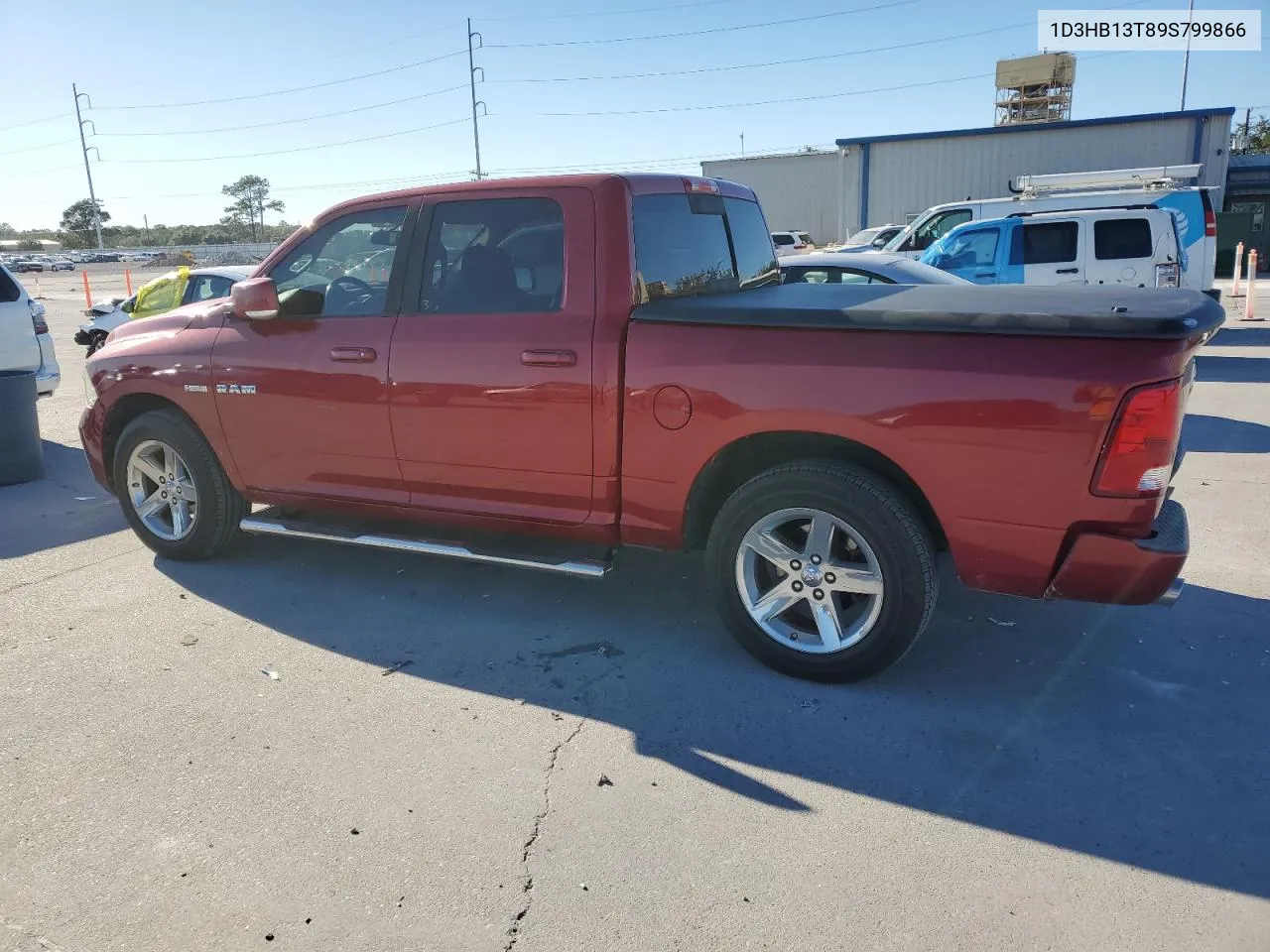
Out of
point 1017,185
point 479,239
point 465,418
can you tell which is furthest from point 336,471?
point 1017,185

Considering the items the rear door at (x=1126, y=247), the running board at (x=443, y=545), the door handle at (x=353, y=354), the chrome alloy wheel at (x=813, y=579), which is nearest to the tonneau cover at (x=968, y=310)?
the chrome alloy wheel at (x=813, y=579)

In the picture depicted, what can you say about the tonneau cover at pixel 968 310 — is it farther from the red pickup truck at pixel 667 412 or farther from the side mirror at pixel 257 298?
the side mirror at pixel 257 298

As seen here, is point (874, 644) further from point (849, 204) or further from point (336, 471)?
point (849, 204)

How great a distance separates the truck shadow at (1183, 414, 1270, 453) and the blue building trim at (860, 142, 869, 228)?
2328cm

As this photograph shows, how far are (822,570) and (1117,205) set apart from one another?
1349 cm

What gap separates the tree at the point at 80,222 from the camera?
3780 inches

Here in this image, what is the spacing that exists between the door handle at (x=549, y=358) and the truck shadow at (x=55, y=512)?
142 inches

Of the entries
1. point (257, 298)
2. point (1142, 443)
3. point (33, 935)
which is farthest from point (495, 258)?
point (33, 935)

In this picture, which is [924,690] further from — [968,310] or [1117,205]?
[1117,205]

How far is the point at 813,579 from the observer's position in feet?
12.1

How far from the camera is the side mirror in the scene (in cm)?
455

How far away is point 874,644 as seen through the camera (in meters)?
3.60

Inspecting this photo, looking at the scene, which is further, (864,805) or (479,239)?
(479,239)

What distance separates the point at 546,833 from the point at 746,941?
28.7 inches
